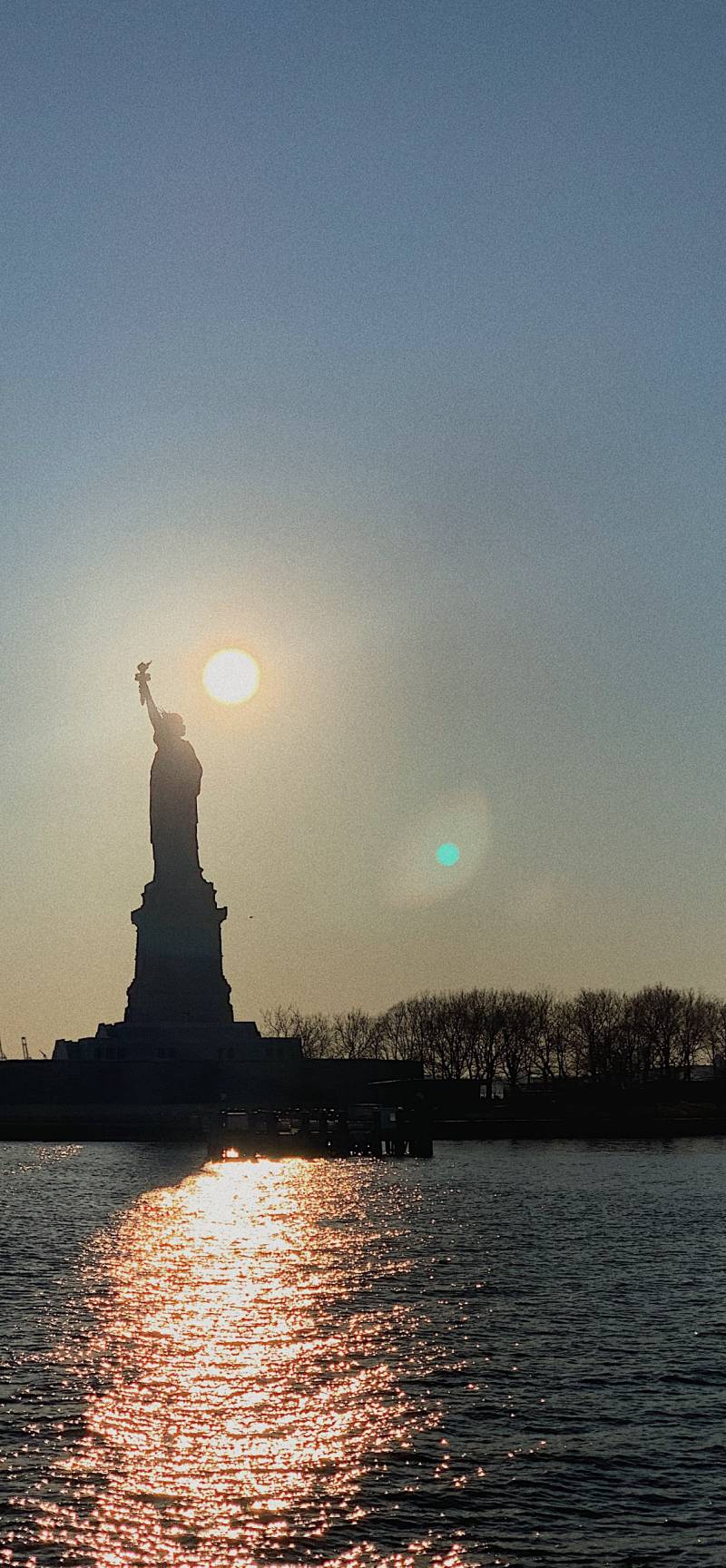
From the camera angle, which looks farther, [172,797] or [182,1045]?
[172,797]

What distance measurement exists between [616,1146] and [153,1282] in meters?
59.6

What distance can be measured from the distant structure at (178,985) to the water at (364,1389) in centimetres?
4914

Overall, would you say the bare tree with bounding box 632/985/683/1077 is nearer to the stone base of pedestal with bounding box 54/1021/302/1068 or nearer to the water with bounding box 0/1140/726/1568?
the stone base of pedestal with bounding box 54/1021/302/1068

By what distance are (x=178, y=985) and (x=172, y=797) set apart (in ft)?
45.9

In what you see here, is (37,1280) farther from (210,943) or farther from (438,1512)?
(210,943)

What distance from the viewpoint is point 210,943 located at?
106m

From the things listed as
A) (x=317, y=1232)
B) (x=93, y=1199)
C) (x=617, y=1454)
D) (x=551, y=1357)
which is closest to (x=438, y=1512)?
(x=617, y=1454)

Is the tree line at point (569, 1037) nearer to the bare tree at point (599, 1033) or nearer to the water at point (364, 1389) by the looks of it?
the bare tree at point (599, 1033)

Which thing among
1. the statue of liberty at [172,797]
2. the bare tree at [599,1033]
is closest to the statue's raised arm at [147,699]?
the statue of liberty at [172,797]

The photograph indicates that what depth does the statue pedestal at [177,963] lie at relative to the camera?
345ft

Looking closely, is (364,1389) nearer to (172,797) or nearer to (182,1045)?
(182,1045)

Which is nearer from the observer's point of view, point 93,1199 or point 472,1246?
point 472,1246

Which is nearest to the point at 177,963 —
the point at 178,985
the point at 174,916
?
the point at 178,985

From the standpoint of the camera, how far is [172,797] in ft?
363
